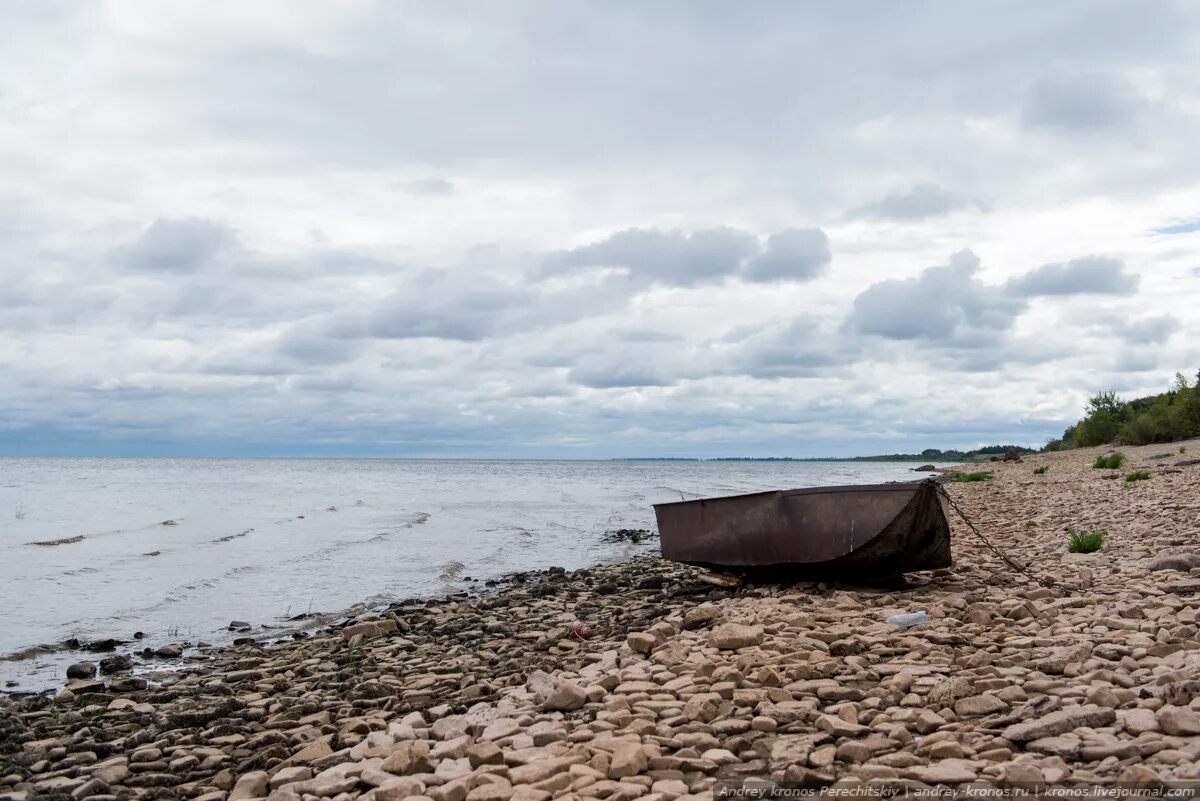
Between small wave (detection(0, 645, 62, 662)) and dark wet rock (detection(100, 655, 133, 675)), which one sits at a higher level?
dark wet rock (detection(100, 655, 133, 675))

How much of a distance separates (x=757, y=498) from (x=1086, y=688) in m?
6.47

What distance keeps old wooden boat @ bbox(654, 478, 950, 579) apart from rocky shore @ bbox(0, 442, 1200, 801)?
0.40m

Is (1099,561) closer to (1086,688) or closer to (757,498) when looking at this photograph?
(757,498)

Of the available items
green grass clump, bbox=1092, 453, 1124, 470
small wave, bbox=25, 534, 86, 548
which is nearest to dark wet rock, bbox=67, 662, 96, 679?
small wave, bbox=25, 534, 86, 548

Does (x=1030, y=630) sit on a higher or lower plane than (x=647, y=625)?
higher

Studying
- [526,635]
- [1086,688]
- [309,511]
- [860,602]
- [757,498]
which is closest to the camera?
[1086,688]

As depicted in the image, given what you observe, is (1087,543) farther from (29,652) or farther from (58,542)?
(58,542)

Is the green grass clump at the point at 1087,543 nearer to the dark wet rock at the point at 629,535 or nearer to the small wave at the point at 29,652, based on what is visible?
the dark wet rock at the point at 629,535

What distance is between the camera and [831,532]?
10656mm

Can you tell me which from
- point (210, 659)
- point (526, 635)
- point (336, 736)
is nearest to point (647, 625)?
point (526, 635)

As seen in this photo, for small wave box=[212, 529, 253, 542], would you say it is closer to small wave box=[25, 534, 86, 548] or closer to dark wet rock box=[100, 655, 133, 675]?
small wave box=[25, 534, 86, 548]

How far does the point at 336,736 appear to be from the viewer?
662cm

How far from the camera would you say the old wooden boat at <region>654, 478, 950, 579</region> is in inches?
405

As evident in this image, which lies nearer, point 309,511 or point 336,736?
point 336,736
